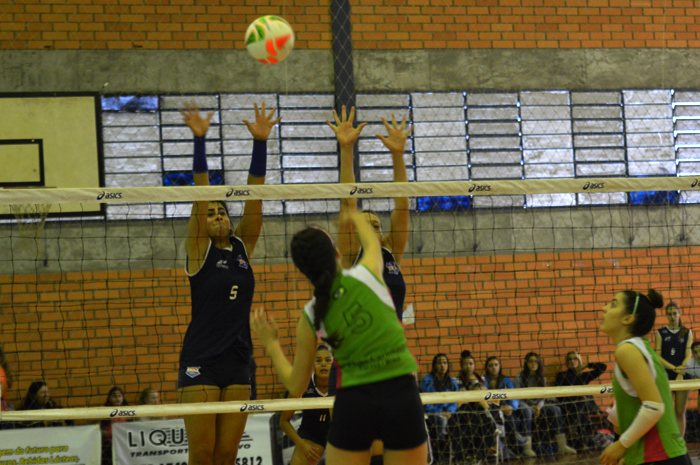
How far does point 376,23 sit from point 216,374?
289 inches

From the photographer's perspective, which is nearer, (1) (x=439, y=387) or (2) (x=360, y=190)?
(2) (x=360, y=190)

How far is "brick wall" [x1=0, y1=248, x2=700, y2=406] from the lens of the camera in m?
8.86

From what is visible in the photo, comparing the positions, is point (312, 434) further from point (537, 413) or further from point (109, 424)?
point (537, 413)

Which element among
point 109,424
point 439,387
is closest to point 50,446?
point 109,424

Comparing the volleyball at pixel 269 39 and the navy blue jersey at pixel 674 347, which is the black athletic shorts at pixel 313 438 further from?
the navy blue jersey at pixel 674 347

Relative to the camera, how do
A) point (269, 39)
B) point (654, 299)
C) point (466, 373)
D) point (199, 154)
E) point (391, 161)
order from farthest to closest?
point (391, 161) → point (466, 373) → point (269, 39) → point (199, 154) → point (654, 299)

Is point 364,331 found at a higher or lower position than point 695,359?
higher

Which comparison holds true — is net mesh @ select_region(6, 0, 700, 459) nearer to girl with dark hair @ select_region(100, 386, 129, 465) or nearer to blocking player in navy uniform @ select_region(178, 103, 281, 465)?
girl with dark hair @ select_region(100, 386, 129, 465)

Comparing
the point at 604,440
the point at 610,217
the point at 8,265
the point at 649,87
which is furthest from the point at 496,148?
the point at 8,265

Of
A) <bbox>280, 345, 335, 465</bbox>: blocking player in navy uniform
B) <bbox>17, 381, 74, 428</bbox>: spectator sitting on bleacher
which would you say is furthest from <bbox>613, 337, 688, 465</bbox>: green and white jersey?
<bbox>17, 381, 74, 428</bbox>: spectator sitting on bleacher

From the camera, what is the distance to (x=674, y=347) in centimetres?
919

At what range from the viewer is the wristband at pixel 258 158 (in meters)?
4.50

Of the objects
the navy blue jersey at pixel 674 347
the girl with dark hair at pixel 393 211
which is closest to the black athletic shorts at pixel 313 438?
the girl with dark hair at pixel 393 211

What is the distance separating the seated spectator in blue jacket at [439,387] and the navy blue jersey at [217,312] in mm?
4694
